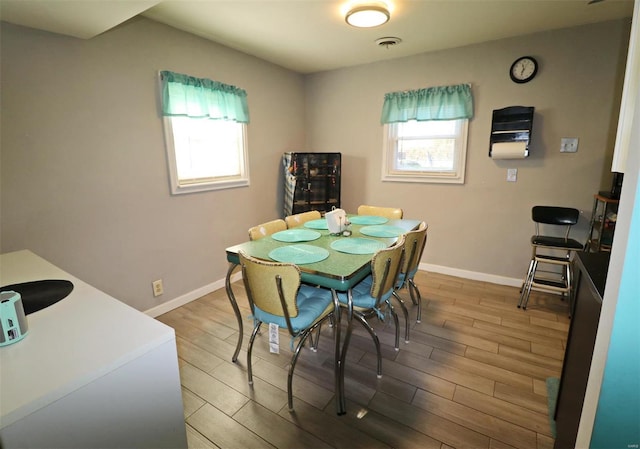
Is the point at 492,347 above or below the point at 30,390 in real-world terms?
below

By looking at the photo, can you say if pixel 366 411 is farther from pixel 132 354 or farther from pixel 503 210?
pixel 503 210

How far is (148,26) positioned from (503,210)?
3669 mm

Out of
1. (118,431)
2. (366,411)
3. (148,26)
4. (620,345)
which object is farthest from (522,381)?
(148,26)

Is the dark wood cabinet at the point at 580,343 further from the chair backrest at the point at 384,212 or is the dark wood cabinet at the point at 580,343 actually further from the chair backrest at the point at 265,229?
the chair backrest at the point at 265,229

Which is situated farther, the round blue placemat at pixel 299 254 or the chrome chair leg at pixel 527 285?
the chrome chair leg at pixel 527 285

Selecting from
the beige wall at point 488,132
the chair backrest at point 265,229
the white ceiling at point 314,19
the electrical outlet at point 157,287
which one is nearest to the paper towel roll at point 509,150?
the beige wall at point 488,132

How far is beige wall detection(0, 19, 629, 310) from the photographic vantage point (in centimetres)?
198

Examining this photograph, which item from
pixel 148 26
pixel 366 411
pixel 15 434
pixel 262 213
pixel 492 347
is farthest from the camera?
pixel 262 213

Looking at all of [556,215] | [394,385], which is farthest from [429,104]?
[394,385]

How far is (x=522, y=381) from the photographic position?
1884mm

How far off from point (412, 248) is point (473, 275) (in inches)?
71.9

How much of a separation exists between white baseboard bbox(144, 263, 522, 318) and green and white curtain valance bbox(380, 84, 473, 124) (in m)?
1.71

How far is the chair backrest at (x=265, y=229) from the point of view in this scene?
2.26 m

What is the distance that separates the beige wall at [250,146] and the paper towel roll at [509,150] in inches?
6.6
